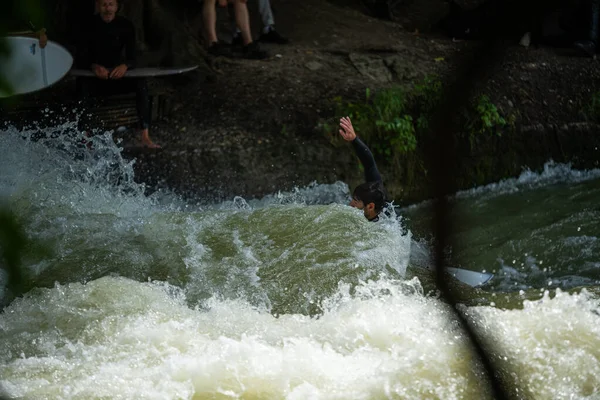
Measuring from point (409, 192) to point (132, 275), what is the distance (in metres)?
3.39

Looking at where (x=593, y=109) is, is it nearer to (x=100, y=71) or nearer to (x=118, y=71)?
(x=118, y=71)

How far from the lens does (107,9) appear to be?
766cm

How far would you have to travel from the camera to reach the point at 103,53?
777 cm

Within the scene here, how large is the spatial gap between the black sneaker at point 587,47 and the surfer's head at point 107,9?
5457mm

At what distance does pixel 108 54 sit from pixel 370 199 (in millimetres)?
3158

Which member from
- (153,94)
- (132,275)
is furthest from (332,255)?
(153,94)

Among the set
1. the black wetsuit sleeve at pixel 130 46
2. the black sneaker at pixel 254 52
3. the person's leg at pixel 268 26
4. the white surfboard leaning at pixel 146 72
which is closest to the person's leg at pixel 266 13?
the person's leg at pixel 268 26

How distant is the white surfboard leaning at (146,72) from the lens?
25.2 feet

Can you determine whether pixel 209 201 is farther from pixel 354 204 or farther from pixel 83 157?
pixel 354 204

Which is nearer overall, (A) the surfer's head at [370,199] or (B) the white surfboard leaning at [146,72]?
(A) the surfer's head at [370,199]

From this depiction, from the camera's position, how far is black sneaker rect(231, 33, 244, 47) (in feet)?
31.0

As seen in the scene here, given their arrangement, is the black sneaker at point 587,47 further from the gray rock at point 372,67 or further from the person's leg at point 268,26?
the person's leg at point 268,26

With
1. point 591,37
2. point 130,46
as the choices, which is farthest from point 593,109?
point 130,46

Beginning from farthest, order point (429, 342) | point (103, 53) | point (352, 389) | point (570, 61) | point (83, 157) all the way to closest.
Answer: point (570, 61) < point (103, 53) < point (83, 157) < point (429, 342) < point (352, 389)
